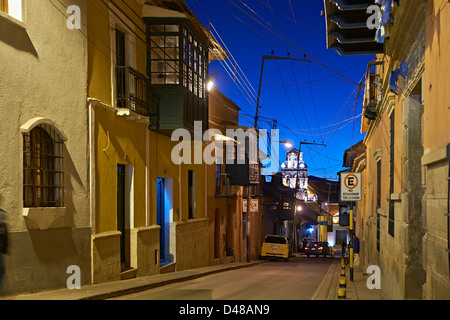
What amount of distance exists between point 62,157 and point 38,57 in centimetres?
227

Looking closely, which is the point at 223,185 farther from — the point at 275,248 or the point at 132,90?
the point at 132,90

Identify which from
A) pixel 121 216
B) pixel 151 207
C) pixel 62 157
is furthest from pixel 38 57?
pixel 151 207

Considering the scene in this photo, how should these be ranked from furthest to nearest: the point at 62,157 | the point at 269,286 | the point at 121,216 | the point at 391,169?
the point at 121,216 < the point at 269,286 < the point at 391,169 < the point at 62,157

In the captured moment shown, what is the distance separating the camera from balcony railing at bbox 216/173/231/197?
1105 inches

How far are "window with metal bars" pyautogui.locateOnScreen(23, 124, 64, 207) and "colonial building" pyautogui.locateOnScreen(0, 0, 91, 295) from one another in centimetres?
2

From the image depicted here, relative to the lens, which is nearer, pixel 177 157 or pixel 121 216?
pixel 121 216

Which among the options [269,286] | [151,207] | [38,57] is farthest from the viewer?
[151,207]

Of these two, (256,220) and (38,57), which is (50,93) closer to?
(38,57)

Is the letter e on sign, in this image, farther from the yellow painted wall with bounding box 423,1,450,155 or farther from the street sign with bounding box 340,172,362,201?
the yellow painted wall with bounding box 423,1,450,155

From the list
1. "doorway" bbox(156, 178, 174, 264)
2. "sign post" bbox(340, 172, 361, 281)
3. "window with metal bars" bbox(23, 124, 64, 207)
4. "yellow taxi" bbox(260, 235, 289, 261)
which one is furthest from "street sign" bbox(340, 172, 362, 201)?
"yellow taxi" bbox(260, 235, 289, 261)

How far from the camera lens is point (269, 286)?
49.9ft

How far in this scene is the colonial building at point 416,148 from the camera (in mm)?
6941

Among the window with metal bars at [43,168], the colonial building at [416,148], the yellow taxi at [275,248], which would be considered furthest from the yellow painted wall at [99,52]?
the yellow taxi at [275,248]

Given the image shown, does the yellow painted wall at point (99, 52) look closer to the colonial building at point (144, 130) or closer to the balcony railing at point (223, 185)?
the colonial building at point (144, 130)
